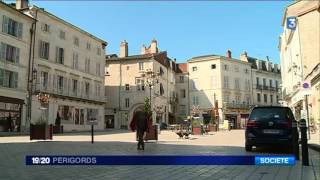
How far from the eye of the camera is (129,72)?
5819 centimetres

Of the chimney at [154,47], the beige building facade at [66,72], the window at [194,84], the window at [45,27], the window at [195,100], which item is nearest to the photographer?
the beige building facade at [66,72]

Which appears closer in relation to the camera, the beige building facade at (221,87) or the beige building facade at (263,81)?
the beige building facade at (221,87)

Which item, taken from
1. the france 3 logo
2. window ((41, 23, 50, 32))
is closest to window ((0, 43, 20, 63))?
window ((41, 23, 50, 32))

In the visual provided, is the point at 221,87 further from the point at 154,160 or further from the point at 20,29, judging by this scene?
the point at 154,160

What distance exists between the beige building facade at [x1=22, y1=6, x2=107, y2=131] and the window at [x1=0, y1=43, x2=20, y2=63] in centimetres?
243

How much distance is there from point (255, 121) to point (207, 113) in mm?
57343

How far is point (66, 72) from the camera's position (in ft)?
140

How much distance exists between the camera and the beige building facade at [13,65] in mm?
32781

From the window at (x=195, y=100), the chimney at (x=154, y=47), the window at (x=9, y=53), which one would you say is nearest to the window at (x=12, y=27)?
the window at (x=9, y=53)

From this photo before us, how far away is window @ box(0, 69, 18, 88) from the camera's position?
108 ft

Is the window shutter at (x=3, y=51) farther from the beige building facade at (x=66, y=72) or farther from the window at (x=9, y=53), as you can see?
the beige building facade at (x=66, y=72)

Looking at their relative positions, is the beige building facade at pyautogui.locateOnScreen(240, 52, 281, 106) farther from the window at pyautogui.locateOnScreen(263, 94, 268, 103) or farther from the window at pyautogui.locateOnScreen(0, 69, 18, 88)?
the window at pyautogui.locateOnScreen(0, 69, 18, 88)

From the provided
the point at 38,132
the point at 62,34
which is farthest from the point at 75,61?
the point at 38,132

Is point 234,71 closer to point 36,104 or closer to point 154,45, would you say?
point 154,45
